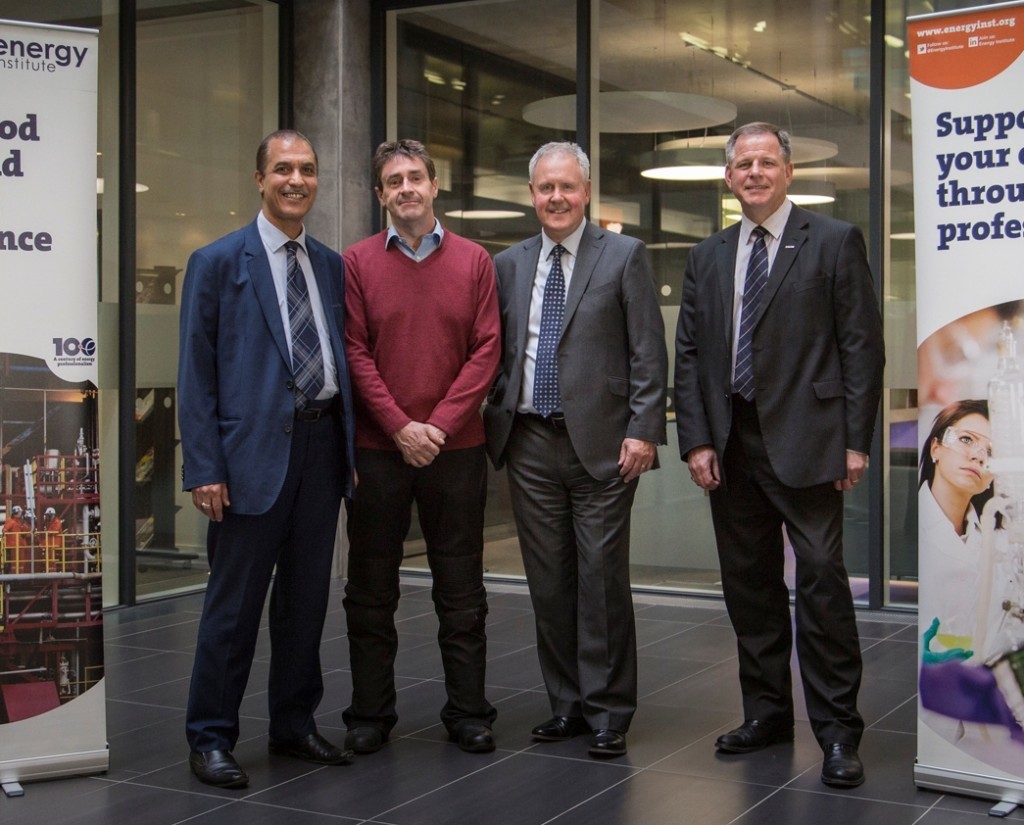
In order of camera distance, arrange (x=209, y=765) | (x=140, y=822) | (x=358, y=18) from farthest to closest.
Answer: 1. (x=358, y=18)
2. (x=209, y=765)
3. (x=140, y=822)

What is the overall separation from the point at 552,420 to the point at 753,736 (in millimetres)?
1155

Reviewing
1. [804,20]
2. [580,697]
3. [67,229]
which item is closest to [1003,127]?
[580,697]

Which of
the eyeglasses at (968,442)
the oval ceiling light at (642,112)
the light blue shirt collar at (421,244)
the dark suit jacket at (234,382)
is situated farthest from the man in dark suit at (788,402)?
the oval ceiling light at (642,112)

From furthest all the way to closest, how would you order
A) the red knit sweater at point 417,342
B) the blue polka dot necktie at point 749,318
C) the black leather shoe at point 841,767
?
the red knit sweater at point 417,342
the blue polka dot necktie at point 749,318
the black leather shoe at point 841,767

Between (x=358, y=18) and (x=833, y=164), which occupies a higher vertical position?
(x=358, y=18)

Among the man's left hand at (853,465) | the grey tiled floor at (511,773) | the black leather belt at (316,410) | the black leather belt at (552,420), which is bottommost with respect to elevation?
the grey tiled floor at (511,773)

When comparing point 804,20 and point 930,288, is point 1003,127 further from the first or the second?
point 804,20

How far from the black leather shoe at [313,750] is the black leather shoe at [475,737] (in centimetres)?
36

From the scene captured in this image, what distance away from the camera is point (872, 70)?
6.67 metres

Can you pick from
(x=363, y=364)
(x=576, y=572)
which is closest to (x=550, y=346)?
(x=363, y=364)

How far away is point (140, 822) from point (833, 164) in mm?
4686

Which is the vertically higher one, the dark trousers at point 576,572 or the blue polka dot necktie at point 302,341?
the blue polka dot necktie at point 302,341

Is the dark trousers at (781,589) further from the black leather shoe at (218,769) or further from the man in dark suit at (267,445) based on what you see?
the black leather shoe at (218,769)

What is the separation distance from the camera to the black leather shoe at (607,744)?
4113 millimetres
